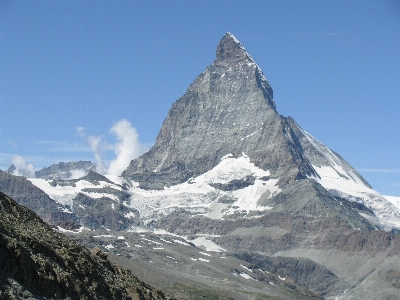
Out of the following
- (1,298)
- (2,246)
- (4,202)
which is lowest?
(1,298)

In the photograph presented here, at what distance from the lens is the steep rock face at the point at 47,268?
6669cm

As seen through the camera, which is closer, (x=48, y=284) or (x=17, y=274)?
(x=17, y=274)

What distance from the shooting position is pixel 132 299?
96438 millimetres

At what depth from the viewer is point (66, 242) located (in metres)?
95.2

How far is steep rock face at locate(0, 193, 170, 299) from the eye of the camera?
66.7 meters

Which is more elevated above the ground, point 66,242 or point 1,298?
point 66,242

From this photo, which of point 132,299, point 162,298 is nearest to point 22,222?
point 132,299

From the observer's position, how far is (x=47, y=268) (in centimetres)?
7381

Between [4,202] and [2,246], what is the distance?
74.7 ft

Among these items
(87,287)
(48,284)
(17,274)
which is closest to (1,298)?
(17,274)

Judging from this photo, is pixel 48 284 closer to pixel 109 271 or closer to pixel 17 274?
pixel 17 274

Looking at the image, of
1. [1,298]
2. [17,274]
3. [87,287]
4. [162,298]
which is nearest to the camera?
[1,298]

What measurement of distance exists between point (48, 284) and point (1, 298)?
632 inches

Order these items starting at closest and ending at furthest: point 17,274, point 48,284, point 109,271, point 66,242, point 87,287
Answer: point 17,274 < point 48,284 < point 87,287 < point 66,242 < point 109,271
